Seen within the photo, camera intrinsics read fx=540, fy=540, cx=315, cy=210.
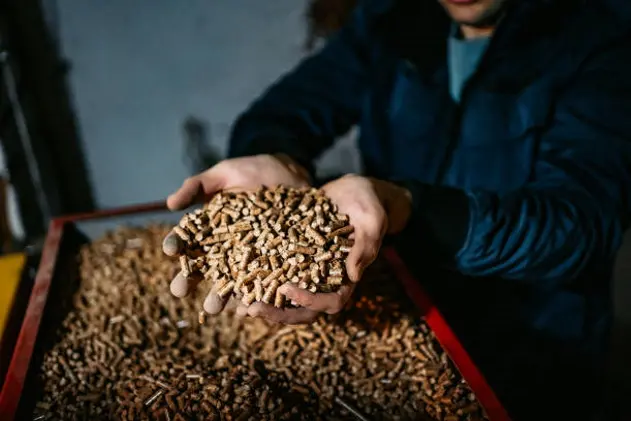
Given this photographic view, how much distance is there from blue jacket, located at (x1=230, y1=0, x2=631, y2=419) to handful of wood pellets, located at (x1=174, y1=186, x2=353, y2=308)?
265 mm

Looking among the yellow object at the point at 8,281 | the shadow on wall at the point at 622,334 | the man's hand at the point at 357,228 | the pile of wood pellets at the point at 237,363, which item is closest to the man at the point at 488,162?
the man's hand at the point at 357,228

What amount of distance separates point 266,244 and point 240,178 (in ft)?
1.14

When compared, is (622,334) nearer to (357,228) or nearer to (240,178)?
(357,228)

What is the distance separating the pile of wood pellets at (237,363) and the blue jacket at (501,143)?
0.29 metres

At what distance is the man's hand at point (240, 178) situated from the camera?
1622mm

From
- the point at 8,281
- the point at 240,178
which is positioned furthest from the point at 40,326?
the point at 240,178

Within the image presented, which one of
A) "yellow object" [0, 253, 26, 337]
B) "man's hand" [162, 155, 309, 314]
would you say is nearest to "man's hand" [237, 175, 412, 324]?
"man's hand" [162, 155, 309, 314]

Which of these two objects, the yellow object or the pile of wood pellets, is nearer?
the pile of wood pellets

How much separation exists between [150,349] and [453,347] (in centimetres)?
94

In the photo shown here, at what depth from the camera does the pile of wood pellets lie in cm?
145

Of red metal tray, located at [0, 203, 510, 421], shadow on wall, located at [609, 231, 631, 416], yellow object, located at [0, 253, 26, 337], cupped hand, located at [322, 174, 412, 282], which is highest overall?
cupped hand, located at [322, 174, 412, 282]

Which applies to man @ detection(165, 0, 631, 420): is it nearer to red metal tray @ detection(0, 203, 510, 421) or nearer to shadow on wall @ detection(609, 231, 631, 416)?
red metal tray @ detection(0, 203, 510, 421)

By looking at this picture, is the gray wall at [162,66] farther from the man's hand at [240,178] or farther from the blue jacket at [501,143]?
the man's hand at [240,178]

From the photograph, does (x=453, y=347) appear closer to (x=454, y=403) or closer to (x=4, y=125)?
(x=454, y=403)
